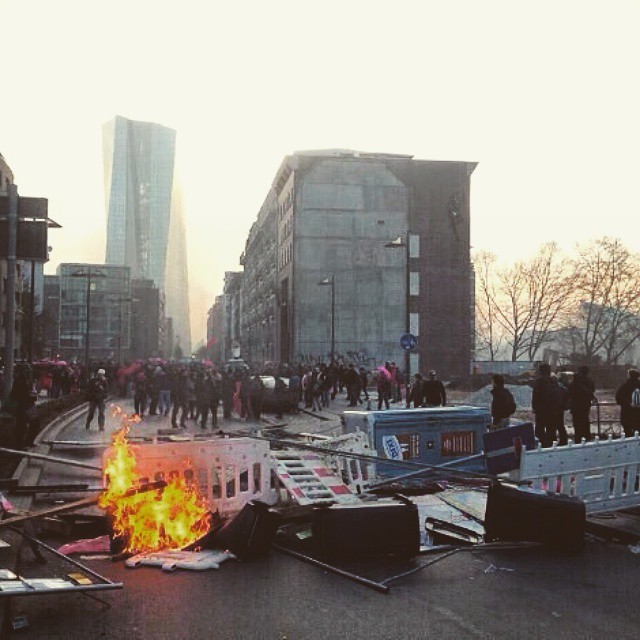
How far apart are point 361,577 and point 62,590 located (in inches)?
107

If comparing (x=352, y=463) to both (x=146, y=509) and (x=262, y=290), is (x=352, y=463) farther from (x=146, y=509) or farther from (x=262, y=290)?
(x=262, y=290)

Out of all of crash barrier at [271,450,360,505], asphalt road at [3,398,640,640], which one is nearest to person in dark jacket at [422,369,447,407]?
crash barrier at [271,450,360,505]

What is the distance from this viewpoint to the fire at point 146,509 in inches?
308

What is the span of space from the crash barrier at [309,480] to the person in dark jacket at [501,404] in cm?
503

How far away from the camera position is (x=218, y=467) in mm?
9188

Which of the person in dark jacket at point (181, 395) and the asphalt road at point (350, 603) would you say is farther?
the person in dark jacket at point (181, 395)

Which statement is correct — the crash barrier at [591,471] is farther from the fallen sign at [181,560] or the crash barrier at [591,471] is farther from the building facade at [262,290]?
the building facade at [262,290]

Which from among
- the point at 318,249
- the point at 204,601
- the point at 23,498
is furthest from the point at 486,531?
the point at 318,249

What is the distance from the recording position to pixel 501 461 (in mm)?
10773

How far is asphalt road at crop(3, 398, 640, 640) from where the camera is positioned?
5625mm

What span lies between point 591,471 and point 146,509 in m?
6.02

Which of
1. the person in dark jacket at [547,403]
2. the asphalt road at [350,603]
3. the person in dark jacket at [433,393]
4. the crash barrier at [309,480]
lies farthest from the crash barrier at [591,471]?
the person in dark jacket at [433,393]

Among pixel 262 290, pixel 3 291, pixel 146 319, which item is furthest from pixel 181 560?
pixel 146 319

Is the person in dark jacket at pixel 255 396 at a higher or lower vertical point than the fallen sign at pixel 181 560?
higher
